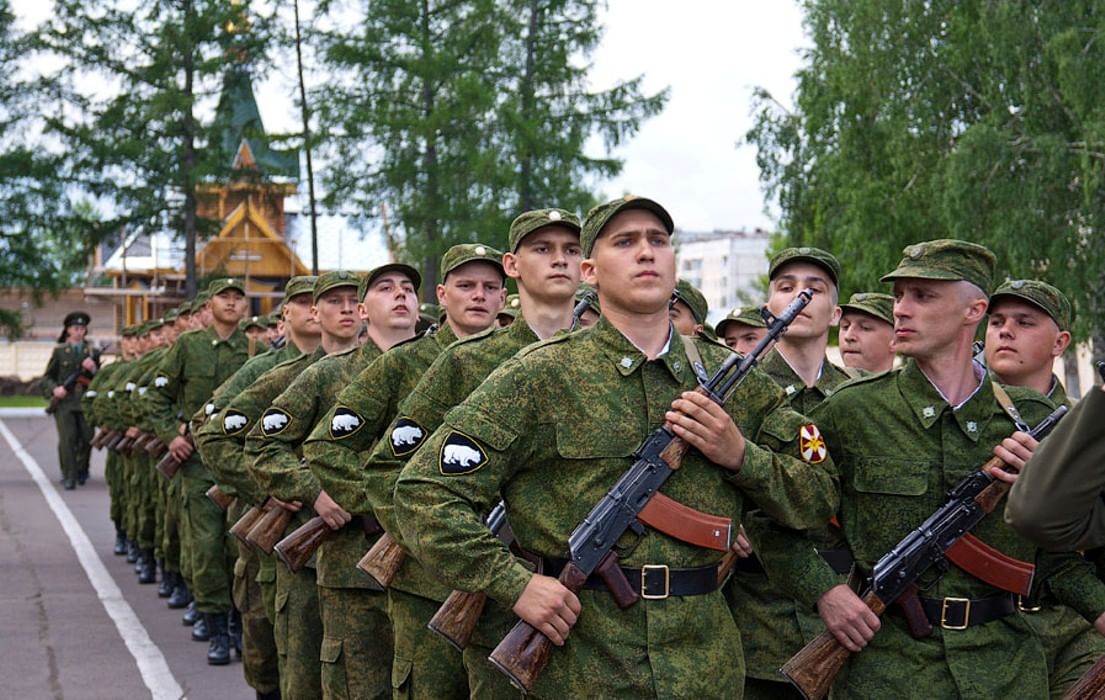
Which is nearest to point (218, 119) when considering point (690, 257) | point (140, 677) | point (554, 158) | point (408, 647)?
point (554, 158)

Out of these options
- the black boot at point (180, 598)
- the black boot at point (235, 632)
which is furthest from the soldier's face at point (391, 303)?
the black boot at point (180, 598)

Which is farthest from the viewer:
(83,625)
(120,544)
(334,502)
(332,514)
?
(120,544)

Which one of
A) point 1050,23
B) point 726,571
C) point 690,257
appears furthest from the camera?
point 690,257

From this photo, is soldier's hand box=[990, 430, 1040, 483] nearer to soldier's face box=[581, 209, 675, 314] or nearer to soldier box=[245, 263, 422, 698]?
soldier's face box=[581, 209, 675, 314]

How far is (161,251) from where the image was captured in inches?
2212

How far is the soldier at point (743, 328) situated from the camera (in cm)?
789

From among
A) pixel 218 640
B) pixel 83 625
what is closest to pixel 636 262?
pixel 218 640

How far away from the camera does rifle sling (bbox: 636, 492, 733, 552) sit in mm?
4336

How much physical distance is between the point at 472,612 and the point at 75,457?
61.3 feet

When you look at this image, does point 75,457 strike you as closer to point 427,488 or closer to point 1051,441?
point 427,488

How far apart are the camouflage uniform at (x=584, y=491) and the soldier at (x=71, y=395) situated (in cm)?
1866

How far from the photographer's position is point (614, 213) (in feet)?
14.8

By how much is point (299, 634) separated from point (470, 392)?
2.46 meters

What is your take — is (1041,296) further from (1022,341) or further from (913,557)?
(913,557)
